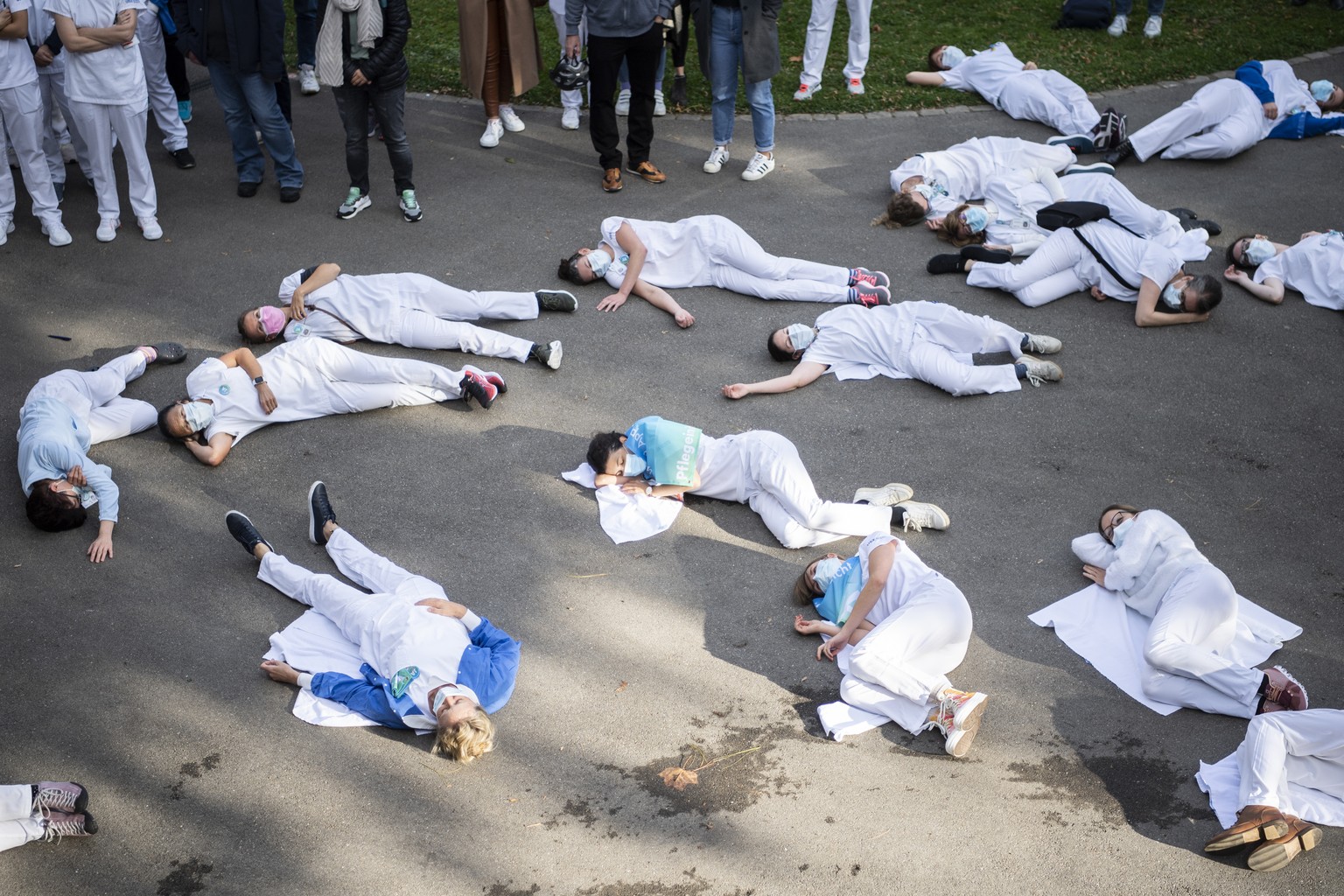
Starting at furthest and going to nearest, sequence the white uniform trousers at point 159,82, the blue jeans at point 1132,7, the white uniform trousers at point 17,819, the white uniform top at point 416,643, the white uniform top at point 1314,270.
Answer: the blue jeans at point 1132,7
the white uniform trousers at point 159,82
the white uniform top at point 1314,270
the white uniform top at point 416,643
the white uniform trousers at point 17,819

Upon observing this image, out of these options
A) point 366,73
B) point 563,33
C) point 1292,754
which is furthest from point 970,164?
point 1292,754

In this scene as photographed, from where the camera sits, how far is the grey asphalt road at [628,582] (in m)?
4.75

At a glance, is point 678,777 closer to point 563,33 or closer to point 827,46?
point 563,33

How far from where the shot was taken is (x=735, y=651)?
5699 mm

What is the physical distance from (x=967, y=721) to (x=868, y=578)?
2.80ft

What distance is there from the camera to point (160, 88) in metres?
10.1

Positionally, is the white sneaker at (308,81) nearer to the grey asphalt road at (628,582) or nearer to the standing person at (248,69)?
the standing person at (248,69)

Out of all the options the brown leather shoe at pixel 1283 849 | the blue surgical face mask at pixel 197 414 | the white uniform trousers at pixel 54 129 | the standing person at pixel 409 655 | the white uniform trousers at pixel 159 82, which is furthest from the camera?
the white uniform trousers at pixel 159 82

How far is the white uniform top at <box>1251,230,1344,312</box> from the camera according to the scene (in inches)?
330

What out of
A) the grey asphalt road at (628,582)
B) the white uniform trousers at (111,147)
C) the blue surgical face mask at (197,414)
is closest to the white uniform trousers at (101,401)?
the grey asphalt road at (628,582)

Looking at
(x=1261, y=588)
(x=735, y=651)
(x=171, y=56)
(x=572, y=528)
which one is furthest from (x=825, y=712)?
(x=171, y=56)

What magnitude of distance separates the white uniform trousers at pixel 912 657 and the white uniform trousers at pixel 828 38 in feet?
24.8

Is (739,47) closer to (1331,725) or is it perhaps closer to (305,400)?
(305,400)

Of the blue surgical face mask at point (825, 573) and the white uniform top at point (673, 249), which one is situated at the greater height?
the white uniform top at point (673, 249)
